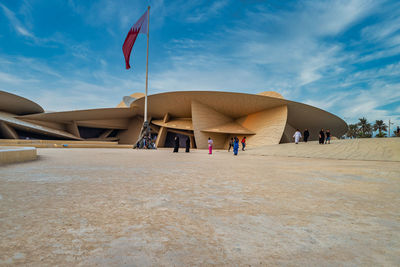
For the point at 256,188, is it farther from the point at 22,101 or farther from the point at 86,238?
the point at 22,101

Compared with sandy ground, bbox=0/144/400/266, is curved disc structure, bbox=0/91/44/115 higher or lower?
higher

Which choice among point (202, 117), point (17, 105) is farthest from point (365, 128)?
point (17, 105)

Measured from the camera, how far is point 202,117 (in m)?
26.2

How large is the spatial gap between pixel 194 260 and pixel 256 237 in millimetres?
526

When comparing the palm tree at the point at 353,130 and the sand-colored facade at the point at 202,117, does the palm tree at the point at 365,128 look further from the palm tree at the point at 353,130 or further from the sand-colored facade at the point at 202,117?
the sand-colored facade at the point at 202,117

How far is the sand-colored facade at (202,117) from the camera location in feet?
78.7

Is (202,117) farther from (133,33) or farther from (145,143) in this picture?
(133,33)

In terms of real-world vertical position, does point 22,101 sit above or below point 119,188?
above

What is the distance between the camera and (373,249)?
1335 mm

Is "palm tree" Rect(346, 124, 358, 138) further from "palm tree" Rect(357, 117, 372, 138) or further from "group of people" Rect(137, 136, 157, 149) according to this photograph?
"group of people" Rect(137, 136, 157, 149)

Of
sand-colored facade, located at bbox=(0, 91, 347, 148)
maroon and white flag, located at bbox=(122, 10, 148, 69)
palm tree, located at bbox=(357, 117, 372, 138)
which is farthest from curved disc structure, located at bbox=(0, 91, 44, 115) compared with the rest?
palm tree, located at bbox=(357, 117, 372, 138)

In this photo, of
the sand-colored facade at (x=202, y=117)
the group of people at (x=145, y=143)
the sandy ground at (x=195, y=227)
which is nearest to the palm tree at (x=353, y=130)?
the sand-colored facade at (x=202, y=117)

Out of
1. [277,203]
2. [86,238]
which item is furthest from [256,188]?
[86,238]

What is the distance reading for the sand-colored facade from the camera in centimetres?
2400
